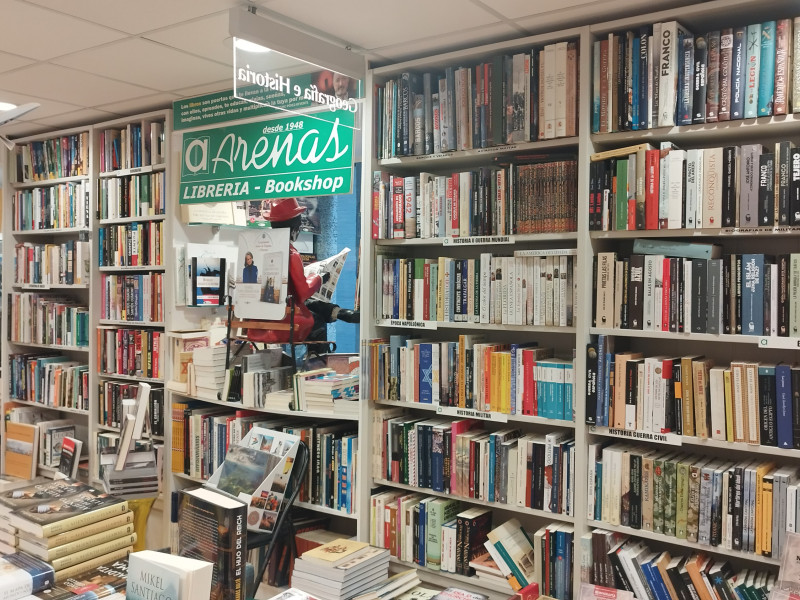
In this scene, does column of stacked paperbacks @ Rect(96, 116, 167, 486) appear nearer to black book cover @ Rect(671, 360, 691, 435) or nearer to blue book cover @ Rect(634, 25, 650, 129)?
blue book cover @ Rect(634, 25, 650, 129)

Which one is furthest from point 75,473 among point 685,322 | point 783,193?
point 783,193

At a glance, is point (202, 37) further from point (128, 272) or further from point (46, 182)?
point (46, 182)

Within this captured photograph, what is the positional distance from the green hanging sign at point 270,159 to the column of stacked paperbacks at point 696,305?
1258 mm

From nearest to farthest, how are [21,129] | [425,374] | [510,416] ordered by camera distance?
[510,416], [425,374], [21,129]

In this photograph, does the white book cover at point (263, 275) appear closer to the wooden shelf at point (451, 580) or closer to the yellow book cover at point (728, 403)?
the wooden shelf at point (451, 580)

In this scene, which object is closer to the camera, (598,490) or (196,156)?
(598,490)

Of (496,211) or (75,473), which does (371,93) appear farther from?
(75,473)

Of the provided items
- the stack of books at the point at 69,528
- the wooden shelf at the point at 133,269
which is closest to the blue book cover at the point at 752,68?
the stack of books at the point at 69,528

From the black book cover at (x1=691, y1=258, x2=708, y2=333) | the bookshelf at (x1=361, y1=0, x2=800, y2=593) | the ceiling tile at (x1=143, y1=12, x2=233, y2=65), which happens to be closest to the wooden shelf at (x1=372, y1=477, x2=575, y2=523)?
the bookshelf at (x1=361, y1=0, x2=800, y2=593)

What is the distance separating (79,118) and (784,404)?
14.8ft

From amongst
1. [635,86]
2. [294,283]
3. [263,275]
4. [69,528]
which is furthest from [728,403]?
[69,528]

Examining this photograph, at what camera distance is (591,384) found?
2828 mm

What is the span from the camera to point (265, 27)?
267 cm

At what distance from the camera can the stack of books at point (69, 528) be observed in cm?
247
